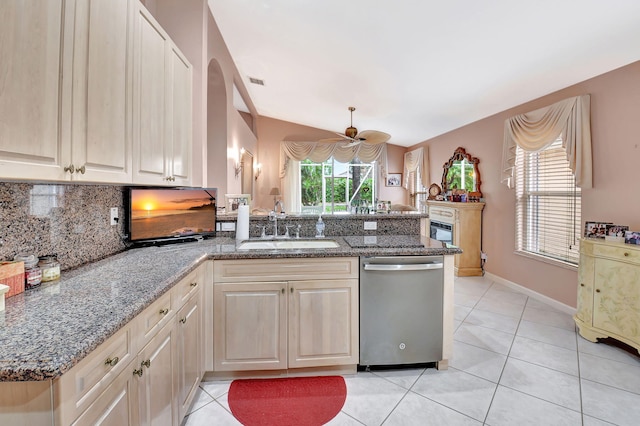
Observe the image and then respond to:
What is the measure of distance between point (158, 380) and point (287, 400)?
2.95ft

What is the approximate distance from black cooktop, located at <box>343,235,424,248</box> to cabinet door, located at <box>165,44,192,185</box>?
1.36 metres

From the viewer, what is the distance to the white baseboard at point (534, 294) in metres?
3.21

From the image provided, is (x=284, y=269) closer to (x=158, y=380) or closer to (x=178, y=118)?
(x=158, y=380)

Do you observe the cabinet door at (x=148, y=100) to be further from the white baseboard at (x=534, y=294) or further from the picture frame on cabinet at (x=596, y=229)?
the white baseboard at (x=534, y=294)

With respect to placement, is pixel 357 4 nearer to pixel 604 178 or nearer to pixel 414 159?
pixel 604 178

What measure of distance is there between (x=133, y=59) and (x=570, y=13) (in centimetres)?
286

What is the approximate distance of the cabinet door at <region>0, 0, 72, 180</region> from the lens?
87 centimetres

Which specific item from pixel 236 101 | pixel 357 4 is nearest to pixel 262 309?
pixel 357 4

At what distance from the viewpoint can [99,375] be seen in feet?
2.93

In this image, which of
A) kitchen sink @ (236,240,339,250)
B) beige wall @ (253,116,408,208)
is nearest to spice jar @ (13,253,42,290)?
kitchen sink @ (236,240,339,250)

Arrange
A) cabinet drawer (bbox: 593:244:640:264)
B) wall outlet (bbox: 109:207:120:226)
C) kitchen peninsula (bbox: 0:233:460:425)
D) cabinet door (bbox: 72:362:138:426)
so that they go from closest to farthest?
kitchen peninsula (bbox: 0:233:460:425) < cabinet door (bbox: 72:362:138:426) < wall outlet (bbox: 109:207:120:226) < cabinet drawer (bbox: 593:244:640:264)

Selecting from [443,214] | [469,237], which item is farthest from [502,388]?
[443,214]

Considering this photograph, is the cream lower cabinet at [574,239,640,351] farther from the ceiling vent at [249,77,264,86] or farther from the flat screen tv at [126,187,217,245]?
the ceiling vent at [249,77,264,86]

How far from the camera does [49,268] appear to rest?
1.31 m
